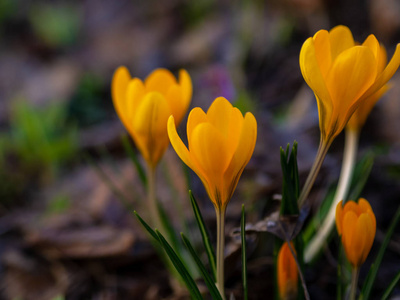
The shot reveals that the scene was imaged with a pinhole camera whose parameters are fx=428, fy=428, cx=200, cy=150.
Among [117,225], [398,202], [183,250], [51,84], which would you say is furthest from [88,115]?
[398,202]

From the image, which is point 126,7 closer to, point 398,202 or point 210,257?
point 398,202

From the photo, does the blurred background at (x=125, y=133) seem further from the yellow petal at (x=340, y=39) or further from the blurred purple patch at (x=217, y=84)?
the yellow petal at (x=340, y=39)

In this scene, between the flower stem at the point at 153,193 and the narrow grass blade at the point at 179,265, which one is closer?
the narrow grass blade at the point at 179,265

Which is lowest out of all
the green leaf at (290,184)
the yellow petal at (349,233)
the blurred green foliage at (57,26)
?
the yellow petal at (349,233)

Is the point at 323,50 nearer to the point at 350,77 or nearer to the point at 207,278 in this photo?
the point at 350,77

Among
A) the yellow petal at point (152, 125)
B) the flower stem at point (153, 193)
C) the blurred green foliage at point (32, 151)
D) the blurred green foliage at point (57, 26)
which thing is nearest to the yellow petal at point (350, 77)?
the yellow petal at point (152, 125)
